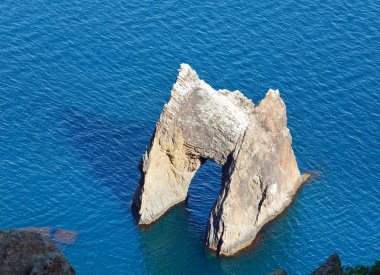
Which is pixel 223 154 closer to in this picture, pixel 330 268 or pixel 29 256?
pixel 330 268

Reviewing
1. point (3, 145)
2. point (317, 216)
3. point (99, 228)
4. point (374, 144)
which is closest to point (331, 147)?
point (374, 144)

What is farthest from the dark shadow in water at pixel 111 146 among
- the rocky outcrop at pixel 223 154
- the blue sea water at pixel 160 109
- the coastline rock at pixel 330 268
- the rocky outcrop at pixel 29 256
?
the rocky outcrop at pixel 29 256

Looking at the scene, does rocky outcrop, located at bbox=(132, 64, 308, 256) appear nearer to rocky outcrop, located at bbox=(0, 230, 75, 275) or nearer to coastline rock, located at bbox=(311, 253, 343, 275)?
coastline rock, located at bbox=(311, 253, 343, 275)

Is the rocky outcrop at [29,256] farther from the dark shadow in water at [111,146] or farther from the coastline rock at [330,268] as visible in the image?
the dark shadow in water at [111,146]

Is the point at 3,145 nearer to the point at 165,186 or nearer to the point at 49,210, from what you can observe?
the point at 49,210

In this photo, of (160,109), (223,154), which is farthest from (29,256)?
(160,109)

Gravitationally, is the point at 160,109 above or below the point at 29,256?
above

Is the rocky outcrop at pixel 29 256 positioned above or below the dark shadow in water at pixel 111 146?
below
